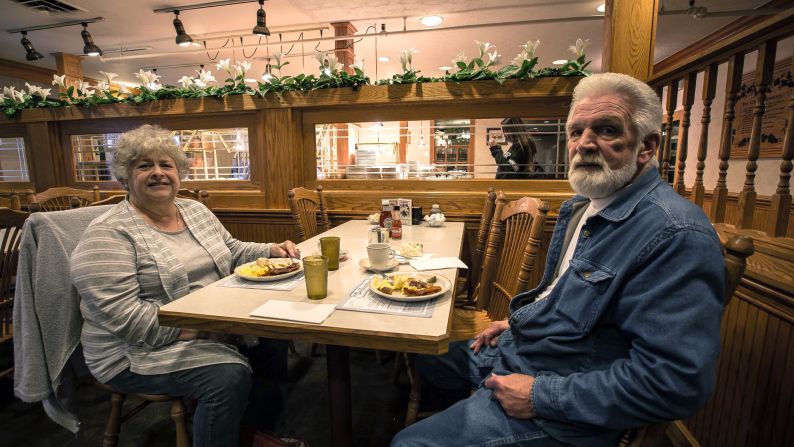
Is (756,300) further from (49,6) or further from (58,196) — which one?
(49,6)

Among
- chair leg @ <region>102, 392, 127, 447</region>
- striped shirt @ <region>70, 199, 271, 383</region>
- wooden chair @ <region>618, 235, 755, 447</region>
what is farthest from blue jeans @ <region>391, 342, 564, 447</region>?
chair leg @ <region>102, 392, 127, 447</region>

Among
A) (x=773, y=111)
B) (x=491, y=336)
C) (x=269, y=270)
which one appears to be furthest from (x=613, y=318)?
(x=773, y=111)

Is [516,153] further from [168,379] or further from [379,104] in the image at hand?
[168,379]

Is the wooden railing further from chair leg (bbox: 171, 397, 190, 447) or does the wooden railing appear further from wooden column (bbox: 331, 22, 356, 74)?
wooden column (bbox: 331, 22, 356, 74)

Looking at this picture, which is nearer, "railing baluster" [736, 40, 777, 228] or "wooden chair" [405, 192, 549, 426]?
"railing baluster" [736, 40, 777, 228]

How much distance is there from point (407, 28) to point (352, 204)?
10.9 feet

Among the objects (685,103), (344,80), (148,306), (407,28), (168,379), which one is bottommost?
(168,379)

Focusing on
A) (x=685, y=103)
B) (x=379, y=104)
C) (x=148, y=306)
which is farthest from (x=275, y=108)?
(x=685, y=103)

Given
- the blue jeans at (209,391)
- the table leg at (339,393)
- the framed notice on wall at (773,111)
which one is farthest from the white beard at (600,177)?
the framed notice on wall at (773,111)

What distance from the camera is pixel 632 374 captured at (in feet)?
2.42

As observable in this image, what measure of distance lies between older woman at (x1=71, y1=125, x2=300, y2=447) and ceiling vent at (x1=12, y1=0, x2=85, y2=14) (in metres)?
4.69

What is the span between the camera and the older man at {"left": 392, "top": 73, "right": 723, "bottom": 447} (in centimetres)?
70

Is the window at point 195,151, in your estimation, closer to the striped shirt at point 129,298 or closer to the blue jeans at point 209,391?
the striped shirt at point 129,298

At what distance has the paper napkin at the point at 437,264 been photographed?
4.62 ft
